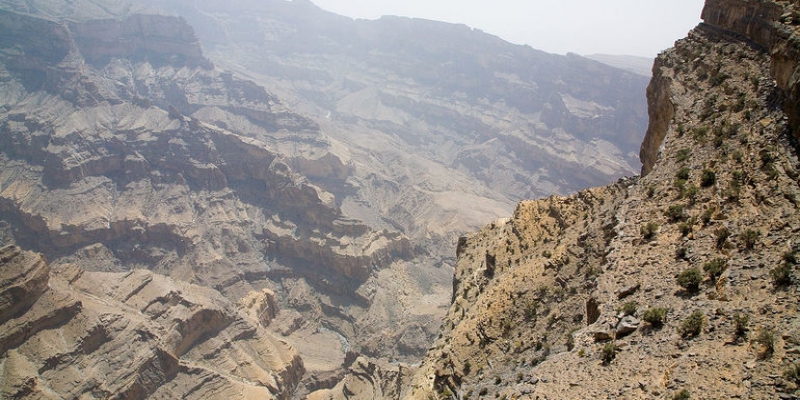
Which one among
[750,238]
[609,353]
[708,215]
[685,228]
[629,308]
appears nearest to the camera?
[609,353]

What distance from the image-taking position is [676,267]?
1622 cm

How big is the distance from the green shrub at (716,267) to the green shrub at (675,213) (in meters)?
3.64

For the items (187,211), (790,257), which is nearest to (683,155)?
(790,257)

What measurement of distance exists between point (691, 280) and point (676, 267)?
1.47m

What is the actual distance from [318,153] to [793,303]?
121317 mm

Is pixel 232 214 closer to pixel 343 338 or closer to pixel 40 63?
pixel 343 338

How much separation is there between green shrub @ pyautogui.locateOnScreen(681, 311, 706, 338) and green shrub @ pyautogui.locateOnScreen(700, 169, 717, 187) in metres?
7.64

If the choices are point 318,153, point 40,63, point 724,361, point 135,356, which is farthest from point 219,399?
point 40,63

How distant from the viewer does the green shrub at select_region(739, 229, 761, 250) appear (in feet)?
48.0

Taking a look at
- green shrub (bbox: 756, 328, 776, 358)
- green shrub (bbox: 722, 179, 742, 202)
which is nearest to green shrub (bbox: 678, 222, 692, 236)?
green shrub (bbox: 722, 179, 742, 202)

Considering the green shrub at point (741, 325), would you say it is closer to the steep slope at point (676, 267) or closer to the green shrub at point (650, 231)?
the steep slope at point (676, 267)

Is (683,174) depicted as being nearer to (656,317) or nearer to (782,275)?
(782,275)

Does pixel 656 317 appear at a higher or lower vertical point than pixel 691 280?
lower

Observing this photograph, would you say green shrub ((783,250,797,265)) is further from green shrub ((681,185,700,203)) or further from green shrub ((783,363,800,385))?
green shrub ((681,185,700,203))
